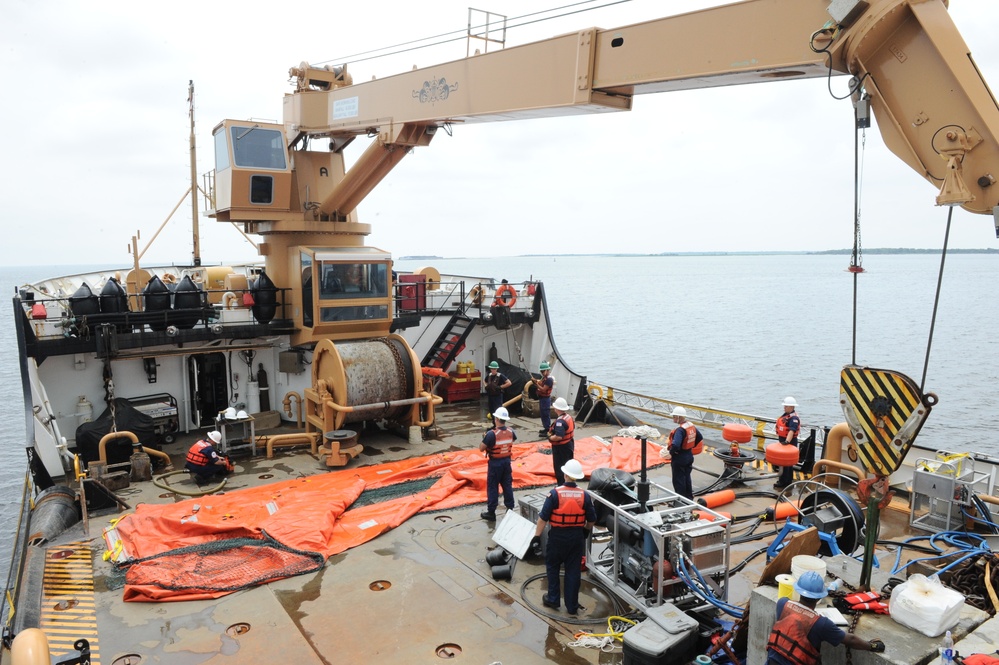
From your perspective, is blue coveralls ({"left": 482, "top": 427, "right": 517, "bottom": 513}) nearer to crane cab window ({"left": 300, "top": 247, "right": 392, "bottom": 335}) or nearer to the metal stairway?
crane cab window ({"left": 300, "top": 247, "right": 392, "bottom": 335})

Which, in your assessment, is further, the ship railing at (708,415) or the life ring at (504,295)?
the life ring at (504,295)

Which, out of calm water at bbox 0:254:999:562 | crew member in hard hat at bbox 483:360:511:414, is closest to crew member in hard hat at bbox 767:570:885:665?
crew member in hard hat at bbox 483:360:511:414

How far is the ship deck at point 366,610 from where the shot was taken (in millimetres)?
5938

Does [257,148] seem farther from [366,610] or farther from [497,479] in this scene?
[366,610]

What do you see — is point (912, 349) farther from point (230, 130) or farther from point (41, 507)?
point (41, 507)

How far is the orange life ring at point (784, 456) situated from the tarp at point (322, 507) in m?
2.14

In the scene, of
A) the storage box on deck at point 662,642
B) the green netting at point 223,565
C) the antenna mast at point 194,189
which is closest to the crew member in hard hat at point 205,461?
the green netting at point 223,565

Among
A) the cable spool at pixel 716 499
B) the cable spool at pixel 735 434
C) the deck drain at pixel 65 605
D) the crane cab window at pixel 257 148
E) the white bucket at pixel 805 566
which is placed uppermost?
the crane cab window at pixel 257 148

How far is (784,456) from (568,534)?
4.38 m

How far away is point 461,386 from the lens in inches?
599

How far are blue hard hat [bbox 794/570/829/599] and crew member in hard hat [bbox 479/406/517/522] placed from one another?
4216 millimetres

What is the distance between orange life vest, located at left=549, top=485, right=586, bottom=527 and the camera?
643 centimetres

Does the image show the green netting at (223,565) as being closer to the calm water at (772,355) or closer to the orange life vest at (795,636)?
the orange life vest at (795,636)

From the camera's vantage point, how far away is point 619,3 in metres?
7.31
